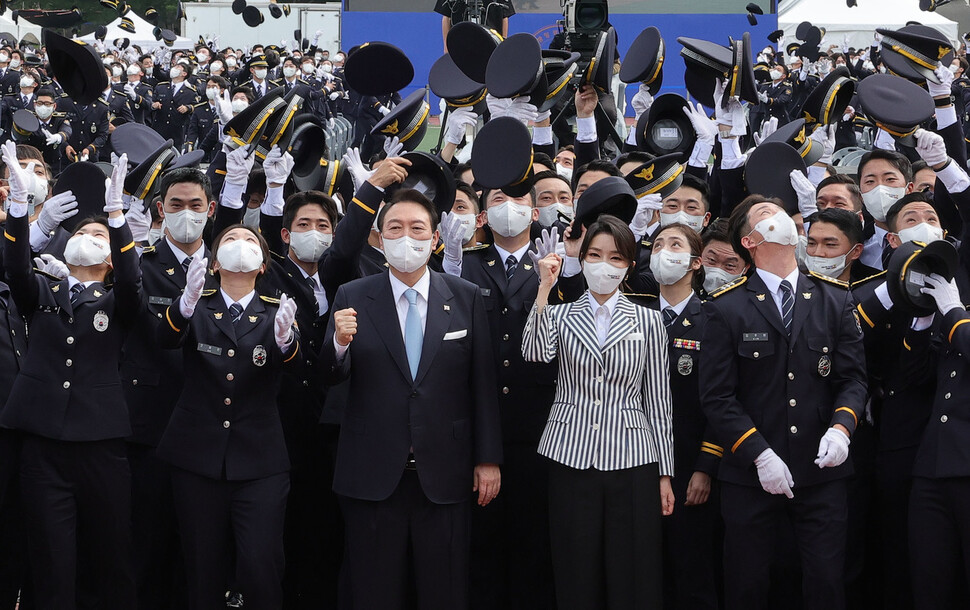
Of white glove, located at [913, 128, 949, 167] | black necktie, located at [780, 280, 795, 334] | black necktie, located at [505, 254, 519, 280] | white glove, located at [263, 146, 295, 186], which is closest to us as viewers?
black necktie, located at [780, 280, 795, 334]

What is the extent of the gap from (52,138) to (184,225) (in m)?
11.9

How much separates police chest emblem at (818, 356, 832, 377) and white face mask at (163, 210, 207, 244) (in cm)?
309

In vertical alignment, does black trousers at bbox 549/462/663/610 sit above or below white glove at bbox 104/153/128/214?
below

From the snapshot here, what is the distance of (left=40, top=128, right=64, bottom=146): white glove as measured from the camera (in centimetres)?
1601

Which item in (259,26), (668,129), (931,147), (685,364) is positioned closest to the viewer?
(931,147)

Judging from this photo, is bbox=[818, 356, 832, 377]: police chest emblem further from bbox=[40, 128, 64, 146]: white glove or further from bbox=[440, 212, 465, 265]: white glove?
bbox=[40, 128, 64, 146]: white glove

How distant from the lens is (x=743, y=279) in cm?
496

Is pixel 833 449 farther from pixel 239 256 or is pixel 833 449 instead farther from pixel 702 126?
pixel 702 126

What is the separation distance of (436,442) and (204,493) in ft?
3.44

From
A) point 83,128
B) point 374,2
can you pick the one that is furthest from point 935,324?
point 374,2

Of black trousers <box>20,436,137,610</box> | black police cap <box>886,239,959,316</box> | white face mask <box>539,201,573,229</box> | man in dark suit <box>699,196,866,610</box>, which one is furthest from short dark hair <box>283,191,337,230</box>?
black police cap <box>886,239,959,316</box>

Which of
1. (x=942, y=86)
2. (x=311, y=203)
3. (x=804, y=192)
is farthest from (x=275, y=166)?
(x=942, y=86)

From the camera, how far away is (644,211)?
→ 5801mm

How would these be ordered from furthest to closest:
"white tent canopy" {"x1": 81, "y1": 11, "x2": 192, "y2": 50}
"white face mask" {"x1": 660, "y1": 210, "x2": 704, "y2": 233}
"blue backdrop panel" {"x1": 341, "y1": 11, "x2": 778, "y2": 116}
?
"white tent canopy" {"x1": 81, "y1": 11, "x2": 192, "y2": 50} < "blue backdrop panel" {"x1": 341, "y1": 11, "x2": 778, "y2": 116} < "white face mask" {"x1": 660, "y1": 210, "x2": 704, "y2": 233}
